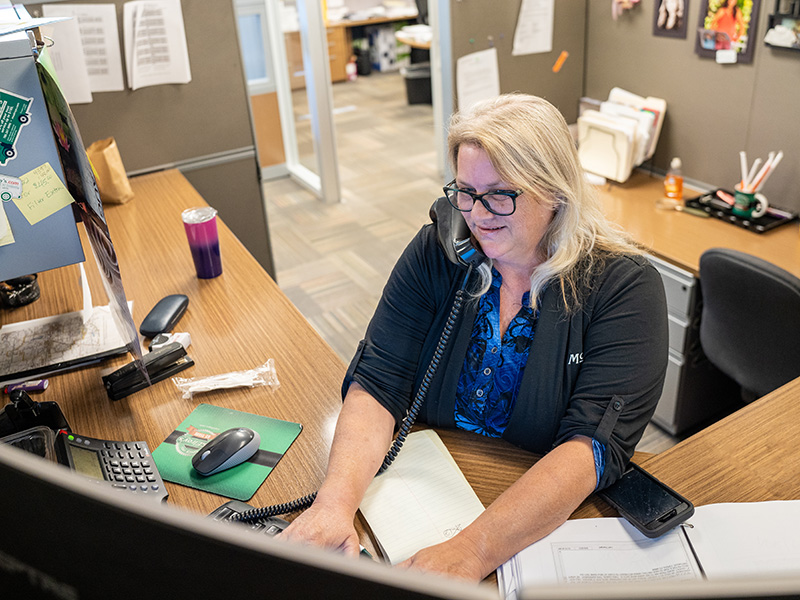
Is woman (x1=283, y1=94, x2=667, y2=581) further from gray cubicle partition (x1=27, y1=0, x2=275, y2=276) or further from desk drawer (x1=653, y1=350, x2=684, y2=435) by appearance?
gray cubicle partition (x1=27, y1=0, x2=275, y2=276)

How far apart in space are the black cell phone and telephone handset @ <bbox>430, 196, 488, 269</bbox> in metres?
0.46

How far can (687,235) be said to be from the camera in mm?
2268

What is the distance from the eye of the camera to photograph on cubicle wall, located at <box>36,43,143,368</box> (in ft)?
4.02

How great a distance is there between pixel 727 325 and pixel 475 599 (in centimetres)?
186

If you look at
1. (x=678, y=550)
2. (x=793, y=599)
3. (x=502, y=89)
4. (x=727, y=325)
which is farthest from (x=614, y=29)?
(x=793, y=599)

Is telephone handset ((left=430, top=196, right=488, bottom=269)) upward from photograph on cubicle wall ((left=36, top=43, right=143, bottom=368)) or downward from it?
downward

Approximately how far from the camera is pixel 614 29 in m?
2.71

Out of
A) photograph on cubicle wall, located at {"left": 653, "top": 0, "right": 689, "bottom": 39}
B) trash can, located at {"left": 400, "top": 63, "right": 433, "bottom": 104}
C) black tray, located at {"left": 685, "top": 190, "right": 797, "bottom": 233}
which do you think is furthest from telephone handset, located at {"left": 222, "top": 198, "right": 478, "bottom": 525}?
trash can, located at {"left": 400, "top": 63, "right": 433, "bottom": 104}

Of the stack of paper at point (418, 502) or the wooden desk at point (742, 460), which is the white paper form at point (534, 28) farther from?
the stack of paper at point (418, 502)

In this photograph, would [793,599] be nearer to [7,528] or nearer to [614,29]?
[7,528]

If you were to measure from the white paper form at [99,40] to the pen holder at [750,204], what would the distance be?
2214 millimetres

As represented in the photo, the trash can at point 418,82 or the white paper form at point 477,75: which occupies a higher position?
the white paper form at point 477,75

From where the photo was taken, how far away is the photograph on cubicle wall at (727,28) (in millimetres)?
2221

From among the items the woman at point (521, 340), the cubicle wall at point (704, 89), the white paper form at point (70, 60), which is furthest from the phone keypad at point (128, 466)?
the cubicle wall at point (704, 89)
